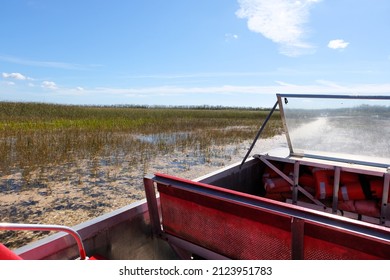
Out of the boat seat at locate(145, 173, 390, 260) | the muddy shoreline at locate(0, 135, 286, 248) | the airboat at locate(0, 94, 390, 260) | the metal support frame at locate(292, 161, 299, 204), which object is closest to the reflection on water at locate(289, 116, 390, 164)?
the airboat at locate(0, 94, 390, 260)

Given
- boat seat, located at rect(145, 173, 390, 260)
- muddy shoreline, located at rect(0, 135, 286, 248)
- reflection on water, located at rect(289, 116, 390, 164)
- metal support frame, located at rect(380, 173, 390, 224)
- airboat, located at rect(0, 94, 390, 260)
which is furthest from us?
muddy shoreline, located at rect(0, 135, 286, 248)

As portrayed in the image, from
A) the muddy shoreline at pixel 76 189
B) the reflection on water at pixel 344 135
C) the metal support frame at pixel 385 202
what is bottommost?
the muddy shoreline at pixel 76 189

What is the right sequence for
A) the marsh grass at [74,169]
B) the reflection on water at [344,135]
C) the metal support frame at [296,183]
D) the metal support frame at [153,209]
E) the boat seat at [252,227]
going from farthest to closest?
the marsh grass at [74,169] < the metal support frame at [296,183] < the reflection on water at [344,135] < the metal support frame at [153,209] < the boat seat at [252,227]

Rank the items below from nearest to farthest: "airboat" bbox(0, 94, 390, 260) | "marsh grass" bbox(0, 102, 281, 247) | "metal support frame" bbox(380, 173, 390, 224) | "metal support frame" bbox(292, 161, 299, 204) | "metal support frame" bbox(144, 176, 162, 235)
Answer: "airboat" bbox(0, 94, 390, 260) → "metal support frame" bbox(144, 176, 162, 235) → "metal support frame" bbox(380, 173, 390, 224) → "metal support frame" bbox(292, 161, 299, 204) → "marsh grass" bbox(0, 102, 281, 247)

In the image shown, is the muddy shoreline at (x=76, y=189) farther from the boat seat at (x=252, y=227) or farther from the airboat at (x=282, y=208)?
Answer: the boat seat at (x=252, y=227)

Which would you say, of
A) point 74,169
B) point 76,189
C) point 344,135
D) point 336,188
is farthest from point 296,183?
point 74,169

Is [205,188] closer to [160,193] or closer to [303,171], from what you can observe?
[160,193]

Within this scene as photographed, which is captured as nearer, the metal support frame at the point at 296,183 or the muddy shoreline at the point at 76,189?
the metal support frame at the point at 296,183

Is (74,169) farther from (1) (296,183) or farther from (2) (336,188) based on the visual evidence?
(2) (336,188)

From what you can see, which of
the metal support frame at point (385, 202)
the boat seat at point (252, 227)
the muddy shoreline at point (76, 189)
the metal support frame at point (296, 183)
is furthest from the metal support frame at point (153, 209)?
the metal support frame at point (385, 202)

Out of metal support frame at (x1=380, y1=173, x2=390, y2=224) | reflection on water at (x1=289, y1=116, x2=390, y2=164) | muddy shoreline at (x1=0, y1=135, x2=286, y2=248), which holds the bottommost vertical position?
muddy shoreline at (x1=0, y1=135, x2=286, y2=248)

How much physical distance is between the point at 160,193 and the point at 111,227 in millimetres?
464

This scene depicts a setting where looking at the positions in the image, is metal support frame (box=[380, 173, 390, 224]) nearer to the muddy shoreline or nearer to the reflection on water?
the reflection on water

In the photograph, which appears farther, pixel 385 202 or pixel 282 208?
pixel 385 202
